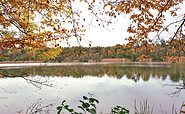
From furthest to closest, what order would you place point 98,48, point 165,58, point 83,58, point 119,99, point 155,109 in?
1. point 83,58
2. point 119,99
3. point 155,109
4. point 165,58
5. point 98,48

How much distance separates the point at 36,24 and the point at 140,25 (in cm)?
524

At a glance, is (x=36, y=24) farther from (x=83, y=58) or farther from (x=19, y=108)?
(x=83, y=58)

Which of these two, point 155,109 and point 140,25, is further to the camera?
point 155,109

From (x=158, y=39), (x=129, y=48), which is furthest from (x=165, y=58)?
(x=129, y=48)

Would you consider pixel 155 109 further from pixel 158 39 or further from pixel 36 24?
pixel 36 24

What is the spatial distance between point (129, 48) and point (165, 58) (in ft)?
7.14

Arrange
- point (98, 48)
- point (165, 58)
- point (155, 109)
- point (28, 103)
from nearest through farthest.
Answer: point (98, 48)
point (165, 58)
point (155, 109)
point (28, 103)

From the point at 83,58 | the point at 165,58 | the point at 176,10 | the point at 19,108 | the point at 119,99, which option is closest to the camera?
the point at 176,10

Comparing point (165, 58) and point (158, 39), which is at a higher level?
point (158, 39)

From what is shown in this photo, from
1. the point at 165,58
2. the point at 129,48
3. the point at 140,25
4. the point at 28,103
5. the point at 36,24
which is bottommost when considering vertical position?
the point at 28,103

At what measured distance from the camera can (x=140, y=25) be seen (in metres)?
5.26

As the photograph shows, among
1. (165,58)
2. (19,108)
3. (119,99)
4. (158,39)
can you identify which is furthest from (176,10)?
(19,108)

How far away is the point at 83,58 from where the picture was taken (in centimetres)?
9462

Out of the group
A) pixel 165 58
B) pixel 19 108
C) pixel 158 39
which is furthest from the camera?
pixel 19 108
